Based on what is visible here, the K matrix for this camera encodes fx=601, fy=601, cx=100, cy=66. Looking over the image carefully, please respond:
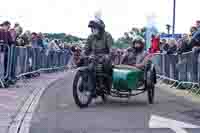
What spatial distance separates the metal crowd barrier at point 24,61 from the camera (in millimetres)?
17094

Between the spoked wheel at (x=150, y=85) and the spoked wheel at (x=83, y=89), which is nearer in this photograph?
the spoked wheel at (x=83, y=89)

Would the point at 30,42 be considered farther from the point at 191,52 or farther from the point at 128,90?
the point at 128,90

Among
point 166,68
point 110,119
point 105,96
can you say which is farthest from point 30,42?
point 110,119

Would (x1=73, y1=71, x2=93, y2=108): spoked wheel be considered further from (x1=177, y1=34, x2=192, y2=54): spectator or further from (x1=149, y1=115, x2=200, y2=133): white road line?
(x1=177, y1=34, x2=192, y2=54): spectator

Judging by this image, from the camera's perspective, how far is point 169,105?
12.9 m

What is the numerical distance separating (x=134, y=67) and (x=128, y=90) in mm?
586

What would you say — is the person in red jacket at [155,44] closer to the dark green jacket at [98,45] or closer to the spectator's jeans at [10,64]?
the spectator's jeans at [10,64]

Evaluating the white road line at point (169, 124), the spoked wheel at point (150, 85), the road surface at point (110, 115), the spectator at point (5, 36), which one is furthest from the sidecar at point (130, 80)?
the spectator at point (5, 36)

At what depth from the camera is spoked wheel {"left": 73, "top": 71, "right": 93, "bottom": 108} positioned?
12266mm

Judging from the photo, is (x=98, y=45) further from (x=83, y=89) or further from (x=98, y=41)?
(x=83, y=89)

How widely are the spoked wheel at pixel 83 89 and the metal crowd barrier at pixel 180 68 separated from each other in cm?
429

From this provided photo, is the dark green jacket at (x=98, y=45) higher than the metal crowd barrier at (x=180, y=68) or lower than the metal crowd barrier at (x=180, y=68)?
higher

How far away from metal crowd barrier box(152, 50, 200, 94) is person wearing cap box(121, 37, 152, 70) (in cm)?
274

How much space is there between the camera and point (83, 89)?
12406 millimetres
